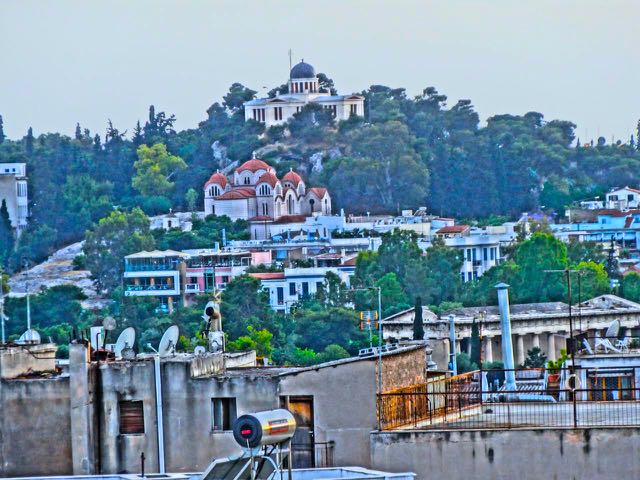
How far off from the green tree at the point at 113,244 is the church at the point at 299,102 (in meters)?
31.3

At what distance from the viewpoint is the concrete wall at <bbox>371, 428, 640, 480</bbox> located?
24797 mm

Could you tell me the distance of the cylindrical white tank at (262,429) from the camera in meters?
21.4

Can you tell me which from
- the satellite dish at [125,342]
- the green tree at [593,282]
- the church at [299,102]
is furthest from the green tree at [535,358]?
the church at [299,102]

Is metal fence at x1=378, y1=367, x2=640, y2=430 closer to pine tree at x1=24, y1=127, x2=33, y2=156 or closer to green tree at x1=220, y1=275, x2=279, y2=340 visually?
green tree at x1=220, y1=275, x2=279, y2=340

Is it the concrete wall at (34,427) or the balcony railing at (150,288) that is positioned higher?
the balcony railing at (150,288)

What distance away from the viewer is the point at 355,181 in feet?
563

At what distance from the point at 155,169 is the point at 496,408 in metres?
151

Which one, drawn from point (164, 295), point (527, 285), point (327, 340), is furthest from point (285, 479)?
point (164, 295)

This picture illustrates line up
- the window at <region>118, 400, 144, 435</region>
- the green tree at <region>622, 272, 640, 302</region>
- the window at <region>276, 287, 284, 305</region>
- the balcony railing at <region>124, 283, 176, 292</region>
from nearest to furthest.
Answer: the window at <region>118, 400, 144, 435</region> < the green tree at <region>622, 272, 640, 302</region> < the window at <region>276, 287, 284, 305</region> < the balcony railing at <region>124, 283, 176, 292</region>

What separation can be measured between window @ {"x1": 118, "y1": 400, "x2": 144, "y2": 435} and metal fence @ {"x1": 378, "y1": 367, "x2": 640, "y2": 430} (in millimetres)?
2417

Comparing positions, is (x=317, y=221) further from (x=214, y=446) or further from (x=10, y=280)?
(x=214, y=446)

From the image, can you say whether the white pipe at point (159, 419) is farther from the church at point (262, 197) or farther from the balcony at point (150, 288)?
the church at point (262, 197)

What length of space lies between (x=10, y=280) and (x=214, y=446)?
119509 millimetres

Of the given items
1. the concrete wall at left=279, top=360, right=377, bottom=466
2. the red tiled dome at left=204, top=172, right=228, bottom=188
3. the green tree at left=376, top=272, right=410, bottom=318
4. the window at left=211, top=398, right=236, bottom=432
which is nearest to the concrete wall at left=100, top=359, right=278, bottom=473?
the window at left=211, top=398, right=236, bottom=432
